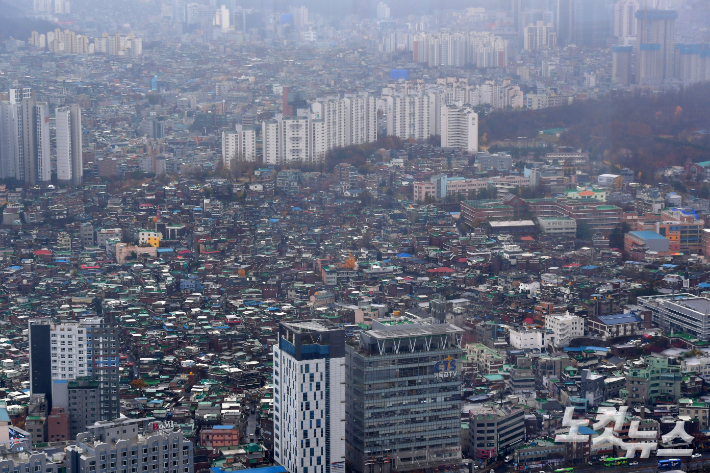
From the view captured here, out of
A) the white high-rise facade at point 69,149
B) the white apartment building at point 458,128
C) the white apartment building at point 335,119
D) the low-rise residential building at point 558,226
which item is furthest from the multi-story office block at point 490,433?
the white apartment building at point 458,128

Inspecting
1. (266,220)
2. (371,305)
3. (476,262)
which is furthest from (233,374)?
(266,220)

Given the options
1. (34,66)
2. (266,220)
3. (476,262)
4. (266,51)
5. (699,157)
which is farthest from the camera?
(266,51)

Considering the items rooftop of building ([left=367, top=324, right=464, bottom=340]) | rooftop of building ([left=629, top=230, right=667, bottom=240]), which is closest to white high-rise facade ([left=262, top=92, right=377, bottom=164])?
rooftop of building ([left=629, top=230, right=667, bottom=240])

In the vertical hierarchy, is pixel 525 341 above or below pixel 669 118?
below

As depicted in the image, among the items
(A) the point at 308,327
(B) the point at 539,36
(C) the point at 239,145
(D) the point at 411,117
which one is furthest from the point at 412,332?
(B) the point at 539,36

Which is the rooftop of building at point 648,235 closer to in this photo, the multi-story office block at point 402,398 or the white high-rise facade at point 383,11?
the multi-story office block at point 402,398

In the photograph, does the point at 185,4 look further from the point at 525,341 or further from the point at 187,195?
the point at 525,341
